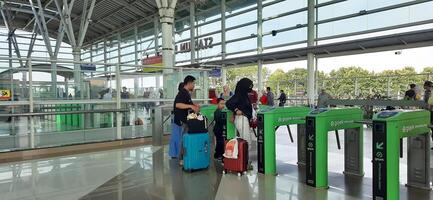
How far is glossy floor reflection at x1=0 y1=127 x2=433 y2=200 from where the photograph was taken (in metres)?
3.77

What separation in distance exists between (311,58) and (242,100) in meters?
9.44

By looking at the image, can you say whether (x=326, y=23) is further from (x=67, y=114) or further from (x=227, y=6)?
(x=67, y=114)

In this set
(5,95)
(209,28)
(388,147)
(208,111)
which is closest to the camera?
(388,147)

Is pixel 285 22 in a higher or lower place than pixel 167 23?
higher

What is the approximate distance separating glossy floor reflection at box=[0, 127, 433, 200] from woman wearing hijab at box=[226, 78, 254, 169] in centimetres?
58

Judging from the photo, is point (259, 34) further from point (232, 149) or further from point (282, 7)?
point (232, 149)

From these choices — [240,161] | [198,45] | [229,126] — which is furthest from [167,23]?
[198,45]

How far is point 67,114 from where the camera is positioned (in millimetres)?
6469

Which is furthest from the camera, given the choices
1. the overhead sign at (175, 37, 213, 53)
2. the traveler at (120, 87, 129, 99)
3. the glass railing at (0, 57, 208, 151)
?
the overhead sign at (175, 37, 213, 53)

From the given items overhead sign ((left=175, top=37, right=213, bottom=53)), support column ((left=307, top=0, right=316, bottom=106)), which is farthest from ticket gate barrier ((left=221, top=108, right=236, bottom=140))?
overhead sign ((left=175, top=37, right=213, bottom=53))

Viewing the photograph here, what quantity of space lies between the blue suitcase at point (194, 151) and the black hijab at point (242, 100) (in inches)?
23.0

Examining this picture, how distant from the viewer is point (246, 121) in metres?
4.89

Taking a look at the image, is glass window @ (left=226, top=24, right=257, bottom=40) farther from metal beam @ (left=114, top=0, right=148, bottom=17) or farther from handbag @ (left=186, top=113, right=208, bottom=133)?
handbag @ (left=186, top=113, right=208, bottom=133)

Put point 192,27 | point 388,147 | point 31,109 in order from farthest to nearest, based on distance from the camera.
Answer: point 192,27
point 31,109
point 388,147
